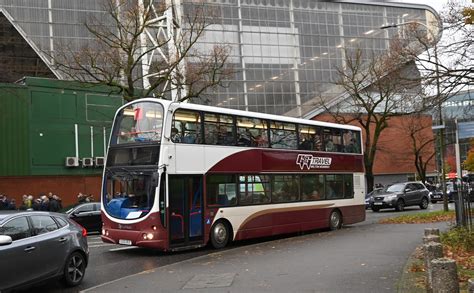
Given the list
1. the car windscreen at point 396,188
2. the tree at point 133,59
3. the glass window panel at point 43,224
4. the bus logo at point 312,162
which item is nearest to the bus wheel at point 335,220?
the bus logo at point 312,162

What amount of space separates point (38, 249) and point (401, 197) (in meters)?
25.5

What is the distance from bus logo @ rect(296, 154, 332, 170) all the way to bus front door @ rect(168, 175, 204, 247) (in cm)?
465

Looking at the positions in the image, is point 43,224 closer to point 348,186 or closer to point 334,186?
point 334,186

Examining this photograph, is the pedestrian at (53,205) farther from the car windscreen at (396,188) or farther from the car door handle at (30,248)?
the car windscreen at (396,188)

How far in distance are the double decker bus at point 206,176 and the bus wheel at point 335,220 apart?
2.03ft

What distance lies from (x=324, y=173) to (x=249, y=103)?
127ft

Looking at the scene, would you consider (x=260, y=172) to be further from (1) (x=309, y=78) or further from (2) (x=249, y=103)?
(1) (x=309, y=78)

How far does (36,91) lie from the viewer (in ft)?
104

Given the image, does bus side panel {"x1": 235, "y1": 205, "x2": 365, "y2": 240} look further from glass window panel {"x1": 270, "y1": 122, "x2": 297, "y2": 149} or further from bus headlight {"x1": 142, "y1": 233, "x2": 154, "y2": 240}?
bus headlight {"x1": 142, "y1": 233, "x2": 154, "y2": 240}

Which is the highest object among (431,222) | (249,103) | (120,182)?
(249,103)

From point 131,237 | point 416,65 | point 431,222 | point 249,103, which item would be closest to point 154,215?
point 131,237

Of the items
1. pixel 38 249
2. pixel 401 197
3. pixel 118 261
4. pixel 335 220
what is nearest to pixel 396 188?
pixel 401 197

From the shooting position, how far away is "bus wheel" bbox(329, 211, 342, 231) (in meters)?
19.6

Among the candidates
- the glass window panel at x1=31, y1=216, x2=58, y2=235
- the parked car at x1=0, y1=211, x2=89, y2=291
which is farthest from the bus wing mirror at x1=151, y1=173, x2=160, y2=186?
the glass window panel at x1=31, y1=216, x2=58, y2=235
